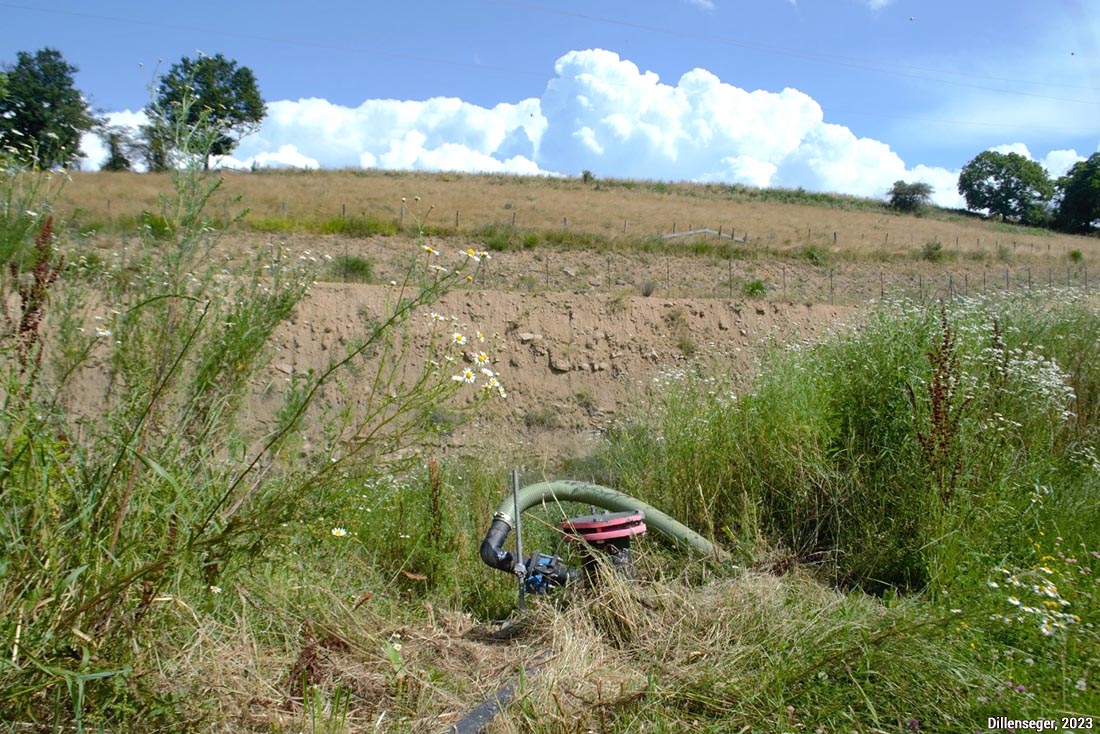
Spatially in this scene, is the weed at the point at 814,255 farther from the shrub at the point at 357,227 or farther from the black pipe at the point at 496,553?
the black pipe at the point at 496,553

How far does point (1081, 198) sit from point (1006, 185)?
11535 mm

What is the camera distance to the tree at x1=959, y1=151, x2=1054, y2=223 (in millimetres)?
71312

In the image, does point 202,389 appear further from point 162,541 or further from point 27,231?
point 27,231

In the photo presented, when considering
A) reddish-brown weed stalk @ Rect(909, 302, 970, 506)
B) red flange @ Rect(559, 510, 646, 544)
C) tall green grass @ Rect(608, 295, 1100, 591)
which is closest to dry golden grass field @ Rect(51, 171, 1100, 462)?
tall green grass @ Rect(608, 295, 1100, 591)

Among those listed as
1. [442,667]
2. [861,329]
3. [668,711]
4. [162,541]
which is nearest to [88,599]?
[162,541]

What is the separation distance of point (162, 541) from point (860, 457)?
4.37 meters

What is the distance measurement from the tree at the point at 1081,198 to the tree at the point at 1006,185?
3.66 m

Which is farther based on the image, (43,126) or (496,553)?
(43,126)

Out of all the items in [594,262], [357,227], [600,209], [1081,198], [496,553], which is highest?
[1081,198]

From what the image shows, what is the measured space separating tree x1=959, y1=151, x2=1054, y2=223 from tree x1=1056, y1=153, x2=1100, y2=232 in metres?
3.66

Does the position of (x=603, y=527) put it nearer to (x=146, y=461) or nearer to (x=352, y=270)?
(x=146, y=461)

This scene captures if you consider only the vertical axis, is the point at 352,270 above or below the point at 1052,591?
above

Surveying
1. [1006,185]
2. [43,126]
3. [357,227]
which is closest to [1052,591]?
[43,126]

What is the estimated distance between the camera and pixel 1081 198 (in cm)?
6319
